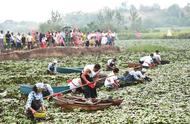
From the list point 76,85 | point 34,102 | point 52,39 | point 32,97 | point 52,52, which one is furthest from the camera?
point 52,39

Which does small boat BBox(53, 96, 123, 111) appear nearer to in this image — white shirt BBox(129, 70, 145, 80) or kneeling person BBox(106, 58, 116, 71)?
white shirt BBox(129, 70, 145, 80)

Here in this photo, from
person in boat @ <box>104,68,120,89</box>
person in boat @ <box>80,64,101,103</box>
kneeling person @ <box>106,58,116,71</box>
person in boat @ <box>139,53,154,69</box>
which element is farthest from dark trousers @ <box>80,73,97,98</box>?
person in boat @ <box>139,53,154,69</box>

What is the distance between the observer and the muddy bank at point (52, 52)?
156ft

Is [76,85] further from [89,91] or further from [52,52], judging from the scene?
[52,52]

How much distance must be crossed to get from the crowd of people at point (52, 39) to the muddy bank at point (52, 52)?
3.29 feet

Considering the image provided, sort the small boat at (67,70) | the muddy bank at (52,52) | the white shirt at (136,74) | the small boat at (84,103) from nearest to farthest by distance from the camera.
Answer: the small boat at (84,103)
the white shirt at (136,74)
the small boat at (67,70)
the muddy bank at (52,52)

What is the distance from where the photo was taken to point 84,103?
21766 mm

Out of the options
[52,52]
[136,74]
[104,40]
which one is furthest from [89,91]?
[104,40]

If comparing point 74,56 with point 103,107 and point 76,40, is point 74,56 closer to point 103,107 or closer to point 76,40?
point 76,40

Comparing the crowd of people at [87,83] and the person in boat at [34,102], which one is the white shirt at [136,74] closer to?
the crowd of people at [87,83]

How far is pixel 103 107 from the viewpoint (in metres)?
21.9

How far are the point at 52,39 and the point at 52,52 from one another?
2.14 m

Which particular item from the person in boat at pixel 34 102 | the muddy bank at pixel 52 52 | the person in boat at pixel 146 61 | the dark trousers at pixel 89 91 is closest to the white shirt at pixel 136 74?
the dark trousers at pixel 89 91

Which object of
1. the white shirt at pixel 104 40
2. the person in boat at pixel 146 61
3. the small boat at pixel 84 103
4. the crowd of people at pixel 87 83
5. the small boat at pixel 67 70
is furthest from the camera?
the white shirt at pixel 104 40
